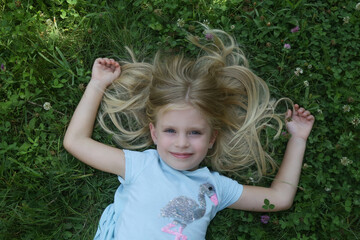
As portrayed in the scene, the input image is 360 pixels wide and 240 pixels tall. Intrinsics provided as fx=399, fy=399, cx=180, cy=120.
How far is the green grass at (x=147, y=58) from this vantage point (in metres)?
3.43

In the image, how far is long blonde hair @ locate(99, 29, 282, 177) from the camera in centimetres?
336

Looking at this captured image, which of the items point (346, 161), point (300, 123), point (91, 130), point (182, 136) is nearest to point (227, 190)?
point (182, 136)

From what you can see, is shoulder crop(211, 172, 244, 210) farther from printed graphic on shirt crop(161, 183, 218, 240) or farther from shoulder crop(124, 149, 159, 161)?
shoulder crop(124, 149, 159, 161)

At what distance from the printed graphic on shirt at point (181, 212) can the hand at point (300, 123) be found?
3.37ft

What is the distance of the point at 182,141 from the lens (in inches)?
114

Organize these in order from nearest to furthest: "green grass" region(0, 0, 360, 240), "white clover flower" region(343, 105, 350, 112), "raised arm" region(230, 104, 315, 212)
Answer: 1. "raised arm" region(230, 104, 315, 212)
2. "green grass" region(0, 0, 360, 240)
3. "white clover flower" region(343, 105, 350, 112)

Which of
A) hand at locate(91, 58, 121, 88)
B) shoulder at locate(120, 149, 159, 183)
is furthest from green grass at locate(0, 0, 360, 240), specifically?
shoulder at locate(120, 149, 159, 183)

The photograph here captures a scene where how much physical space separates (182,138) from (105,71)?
1057 millimetres

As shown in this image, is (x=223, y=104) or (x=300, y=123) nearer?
(x=223, y=104)

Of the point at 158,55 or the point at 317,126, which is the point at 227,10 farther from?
the point at 317,126

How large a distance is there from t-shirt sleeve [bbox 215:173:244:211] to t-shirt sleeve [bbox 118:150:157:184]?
59 centimetres

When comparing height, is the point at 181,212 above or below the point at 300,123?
below

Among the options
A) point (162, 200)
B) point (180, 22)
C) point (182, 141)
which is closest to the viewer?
point (182, 141)

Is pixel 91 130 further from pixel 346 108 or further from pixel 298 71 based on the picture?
pixel 346 108
